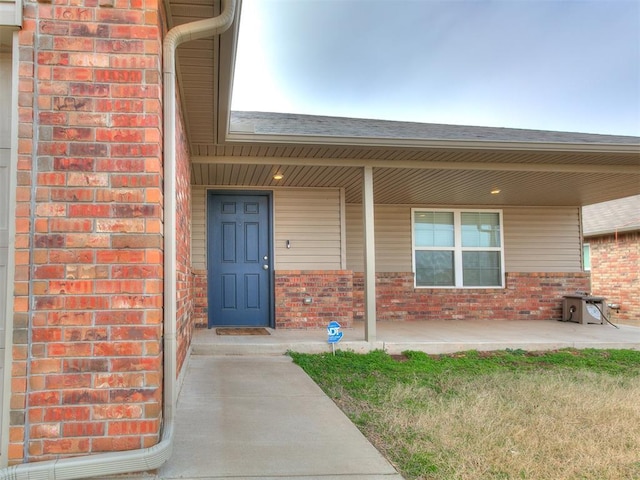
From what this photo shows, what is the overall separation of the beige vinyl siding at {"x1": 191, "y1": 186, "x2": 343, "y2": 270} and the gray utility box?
4.87 m

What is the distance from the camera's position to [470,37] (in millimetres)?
20141

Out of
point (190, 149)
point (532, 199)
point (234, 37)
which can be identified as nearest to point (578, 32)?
point (532, 199)

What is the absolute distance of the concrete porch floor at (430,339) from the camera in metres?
6.48

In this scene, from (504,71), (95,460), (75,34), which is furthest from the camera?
(504,71)

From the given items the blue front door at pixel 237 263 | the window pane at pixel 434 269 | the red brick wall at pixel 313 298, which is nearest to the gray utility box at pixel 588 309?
the window pane at pixel 434 269

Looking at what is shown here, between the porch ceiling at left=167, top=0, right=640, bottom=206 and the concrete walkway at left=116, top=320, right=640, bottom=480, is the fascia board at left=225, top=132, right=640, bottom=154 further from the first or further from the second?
the concrete walkway at left=116, top=320, right=640, bottom=480

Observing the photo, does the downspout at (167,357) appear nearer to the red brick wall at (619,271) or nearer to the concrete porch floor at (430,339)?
the concrete porch floor at (430,339)

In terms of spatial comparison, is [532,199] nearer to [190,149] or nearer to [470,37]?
[190,149]

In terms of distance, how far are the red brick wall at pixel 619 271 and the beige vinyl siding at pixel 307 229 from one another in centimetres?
751

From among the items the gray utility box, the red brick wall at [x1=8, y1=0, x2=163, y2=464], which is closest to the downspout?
the red brick wall at [x1=8, y1=0, x2=163, y2=464]

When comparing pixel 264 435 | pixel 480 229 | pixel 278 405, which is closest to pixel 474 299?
pixel 480 229

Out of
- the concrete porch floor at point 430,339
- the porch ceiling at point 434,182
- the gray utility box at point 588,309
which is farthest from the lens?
the gray utility box at point 588,309

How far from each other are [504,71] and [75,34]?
23.4 metres

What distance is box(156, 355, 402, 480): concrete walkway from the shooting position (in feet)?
8.96
